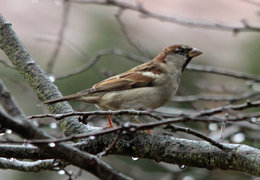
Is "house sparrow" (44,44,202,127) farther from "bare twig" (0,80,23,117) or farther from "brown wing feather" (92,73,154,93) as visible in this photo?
"bare twig" (0,80,23,117)

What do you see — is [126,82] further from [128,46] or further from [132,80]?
[128,46]

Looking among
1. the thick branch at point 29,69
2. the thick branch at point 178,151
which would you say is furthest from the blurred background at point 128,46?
the thick branch at point 178,151

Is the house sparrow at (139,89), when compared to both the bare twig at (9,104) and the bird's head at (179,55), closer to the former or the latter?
the bird's head at (179,55)

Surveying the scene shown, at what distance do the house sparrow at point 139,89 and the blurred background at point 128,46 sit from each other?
1.36 ft

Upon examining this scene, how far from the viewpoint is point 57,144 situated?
1.77 m

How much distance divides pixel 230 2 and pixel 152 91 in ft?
25.2

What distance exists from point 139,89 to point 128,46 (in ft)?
11.8

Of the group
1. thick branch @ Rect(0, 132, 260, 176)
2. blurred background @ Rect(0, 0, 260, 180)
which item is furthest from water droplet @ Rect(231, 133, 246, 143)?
thick branch @ Rect(0, 132, 260, 176)

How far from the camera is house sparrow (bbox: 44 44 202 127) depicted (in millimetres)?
4121

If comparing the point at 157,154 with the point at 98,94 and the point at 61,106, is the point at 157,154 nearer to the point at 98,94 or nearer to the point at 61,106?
the point at 61,106

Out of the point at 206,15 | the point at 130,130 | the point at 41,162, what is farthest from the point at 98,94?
the point at 206,15

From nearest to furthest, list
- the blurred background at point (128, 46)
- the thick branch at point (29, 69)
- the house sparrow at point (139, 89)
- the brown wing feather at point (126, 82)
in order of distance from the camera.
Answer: the thick branch at point (29, 69)
the house sparrow at point (139, 89)
the brown wing feather at point (126, 82)
the blurred background at point (128, 46)

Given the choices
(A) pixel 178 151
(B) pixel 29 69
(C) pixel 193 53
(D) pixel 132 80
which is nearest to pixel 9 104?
(A) pixel 178 151

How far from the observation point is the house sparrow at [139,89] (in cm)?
412
